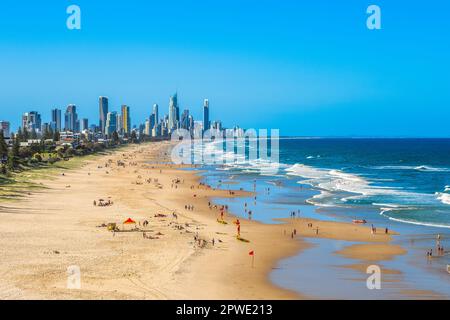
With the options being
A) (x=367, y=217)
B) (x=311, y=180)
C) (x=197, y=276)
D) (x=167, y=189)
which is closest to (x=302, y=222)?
(x=367, y=217)

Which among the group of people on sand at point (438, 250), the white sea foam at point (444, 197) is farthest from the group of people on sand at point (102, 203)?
the white sea foam at point (444, 197)

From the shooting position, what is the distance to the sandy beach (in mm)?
23359

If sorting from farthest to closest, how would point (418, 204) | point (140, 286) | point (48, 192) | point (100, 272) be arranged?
point (48, 192)
point (418, 204)
point (100, 272)
point (140, 286)

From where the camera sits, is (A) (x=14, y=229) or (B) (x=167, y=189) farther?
(B) (x=167, y=189)

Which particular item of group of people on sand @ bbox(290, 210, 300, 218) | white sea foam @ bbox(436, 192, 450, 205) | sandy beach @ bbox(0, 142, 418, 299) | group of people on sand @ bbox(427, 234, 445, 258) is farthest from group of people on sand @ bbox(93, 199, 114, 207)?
white sea foam @ bbox(436, 192, 450, 205)

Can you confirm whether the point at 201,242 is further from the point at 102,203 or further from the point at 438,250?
the point at 102,203

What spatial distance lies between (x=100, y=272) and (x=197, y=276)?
15.7ft

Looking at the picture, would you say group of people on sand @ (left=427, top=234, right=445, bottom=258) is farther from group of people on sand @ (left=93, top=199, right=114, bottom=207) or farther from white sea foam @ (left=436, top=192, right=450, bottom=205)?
group of people on sand @ (left=93, top=199, right=114, bottom=207)

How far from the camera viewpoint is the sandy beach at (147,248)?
920 inches

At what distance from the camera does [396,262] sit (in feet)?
98.2

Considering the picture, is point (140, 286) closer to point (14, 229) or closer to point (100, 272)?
point (100, 272)

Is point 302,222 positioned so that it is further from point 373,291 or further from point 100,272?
point 100,272

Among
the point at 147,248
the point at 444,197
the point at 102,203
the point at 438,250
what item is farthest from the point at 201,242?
the point at 444,197

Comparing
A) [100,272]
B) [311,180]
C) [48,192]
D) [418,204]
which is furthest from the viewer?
[311,180]
